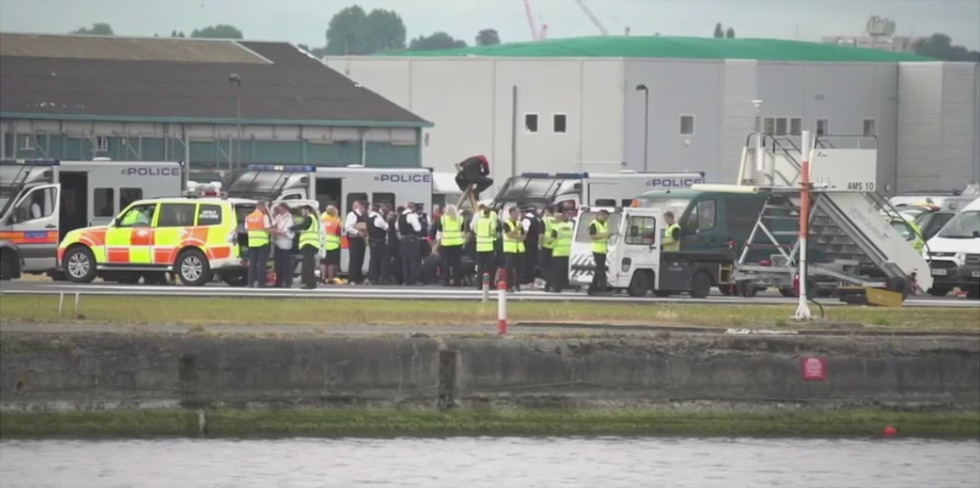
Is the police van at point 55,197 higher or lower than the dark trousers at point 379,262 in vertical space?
higher

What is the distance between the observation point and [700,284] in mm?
31250

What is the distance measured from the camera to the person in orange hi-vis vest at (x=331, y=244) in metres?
33.5

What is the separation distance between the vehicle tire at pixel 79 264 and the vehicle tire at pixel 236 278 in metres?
2.44

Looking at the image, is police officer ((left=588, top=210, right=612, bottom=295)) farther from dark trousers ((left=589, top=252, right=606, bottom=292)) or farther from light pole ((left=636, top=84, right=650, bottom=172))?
light pole ((left=636, top=84, right=650, bottom=172))

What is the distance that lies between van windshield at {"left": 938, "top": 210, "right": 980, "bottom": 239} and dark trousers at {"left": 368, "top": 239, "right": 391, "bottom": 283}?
11.0 metres

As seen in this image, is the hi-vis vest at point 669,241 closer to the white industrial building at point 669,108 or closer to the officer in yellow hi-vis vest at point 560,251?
the officer in yellow hi-vis vest at point 560,251

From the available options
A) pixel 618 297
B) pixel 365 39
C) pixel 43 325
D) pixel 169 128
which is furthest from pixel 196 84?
pixel 365 39

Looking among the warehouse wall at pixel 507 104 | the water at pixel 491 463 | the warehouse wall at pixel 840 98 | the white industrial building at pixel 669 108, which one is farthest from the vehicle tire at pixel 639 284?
the warehouse wall at pixel 840 98

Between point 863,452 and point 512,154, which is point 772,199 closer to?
point 863,452

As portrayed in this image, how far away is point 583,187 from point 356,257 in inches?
266

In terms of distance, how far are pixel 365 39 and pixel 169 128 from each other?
109m

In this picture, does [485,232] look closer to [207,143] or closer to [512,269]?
[512,269]

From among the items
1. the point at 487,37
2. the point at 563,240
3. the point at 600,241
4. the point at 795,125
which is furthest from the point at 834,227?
the point at 487,37

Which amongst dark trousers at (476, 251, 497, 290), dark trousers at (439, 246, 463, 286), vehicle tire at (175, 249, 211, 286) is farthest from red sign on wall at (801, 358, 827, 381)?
vehicle tire at (175, 249, 211, 286)
